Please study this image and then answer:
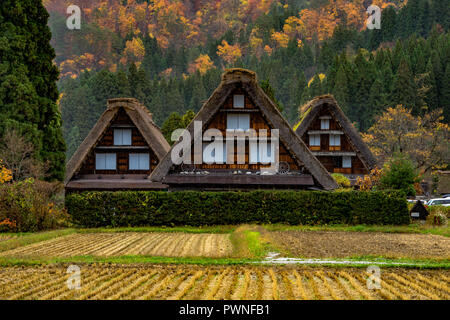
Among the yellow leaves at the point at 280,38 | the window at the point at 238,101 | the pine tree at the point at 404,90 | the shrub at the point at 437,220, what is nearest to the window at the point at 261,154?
the window at the point at 238,101

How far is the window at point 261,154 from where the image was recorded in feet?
84.3

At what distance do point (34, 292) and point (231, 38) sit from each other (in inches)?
5161

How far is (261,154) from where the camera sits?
25812 millimetres

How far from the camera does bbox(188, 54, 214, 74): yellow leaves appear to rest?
397 feet

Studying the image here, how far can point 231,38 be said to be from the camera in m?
134

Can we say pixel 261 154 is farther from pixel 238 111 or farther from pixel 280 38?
pixel 280 38

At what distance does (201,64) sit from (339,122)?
297 feet

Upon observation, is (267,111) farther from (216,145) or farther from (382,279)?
(382,279)

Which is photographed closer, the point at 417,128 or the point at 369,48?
the point at 417,128

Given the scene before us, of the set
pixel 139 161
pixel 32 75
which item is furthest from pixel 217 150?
pixel 32 75

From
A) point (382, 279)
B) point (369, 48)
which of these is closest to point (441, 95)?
point (369, 48)

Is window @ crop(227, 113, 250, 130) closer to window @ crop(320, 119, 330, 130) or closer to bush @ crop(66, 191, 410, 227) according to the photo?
bush @ crop(66, 191, 410, 227)

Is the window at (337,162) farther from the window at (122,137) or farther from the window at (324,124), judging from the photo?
the window at (122,137)

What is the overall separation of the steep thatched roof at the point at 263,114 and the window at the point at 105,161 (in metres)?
7.82
